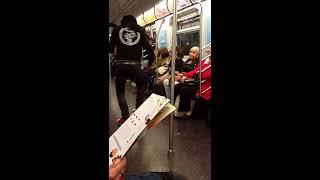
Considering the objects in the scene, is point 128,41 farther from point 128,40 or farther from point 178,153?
point 178,153

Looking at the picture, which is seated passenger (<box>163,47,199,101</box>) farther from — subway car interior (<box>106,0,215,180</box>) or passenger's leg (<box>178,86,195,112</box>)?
passenger's leg (<box>178,86,195,112</box>)

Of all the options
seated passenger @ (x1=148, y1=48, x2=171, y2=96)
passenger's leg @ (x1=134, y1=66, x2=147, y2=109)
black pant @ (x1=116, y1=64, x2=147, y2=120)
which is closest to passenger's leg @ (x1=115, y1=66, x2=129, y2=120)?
black pant @ (x1=116, y1=64, x2=147, y2=120)

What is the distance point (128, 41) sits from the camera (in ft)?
13.6

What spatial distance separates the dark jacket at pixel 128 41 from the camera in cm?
411

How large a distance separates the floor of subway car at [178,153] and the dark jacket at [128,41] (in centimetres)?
67

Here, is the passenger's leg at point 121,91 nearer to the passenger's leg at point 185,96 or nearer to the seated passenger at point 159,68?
the passenger's leg at point 185,96

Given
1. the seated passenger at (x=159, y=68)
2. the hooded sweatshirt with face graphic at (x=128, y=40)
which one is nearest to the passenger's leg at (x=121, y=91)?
the hooded sweatshirt with face graphic at (x=128, y=40)

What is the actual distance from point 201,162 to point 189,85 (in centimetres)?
212

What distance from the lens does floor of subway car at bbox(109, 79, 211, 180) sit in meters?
2.95
